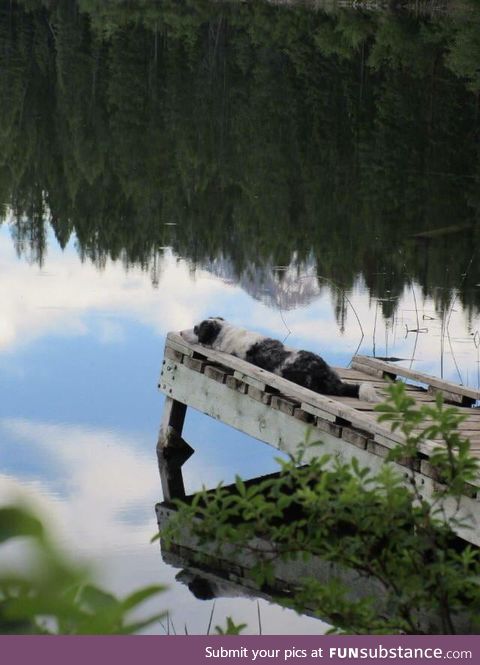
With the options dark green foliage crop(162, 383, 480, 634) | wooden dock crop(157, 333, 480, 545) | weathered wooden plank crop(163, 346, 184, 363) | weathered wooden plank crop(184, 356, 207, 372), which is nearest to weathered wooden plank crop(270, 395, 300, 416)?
wooden dock crop(157, 333, 480, 545)

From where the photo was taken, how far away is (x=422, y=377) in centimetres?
1058

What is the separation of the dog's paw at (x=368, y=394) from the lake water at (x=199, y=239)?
4.84 feet

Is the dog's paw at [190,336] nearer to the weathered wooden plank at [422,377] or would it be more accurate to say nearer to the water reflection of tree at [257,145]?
the weathered wooden plank at [422,377]

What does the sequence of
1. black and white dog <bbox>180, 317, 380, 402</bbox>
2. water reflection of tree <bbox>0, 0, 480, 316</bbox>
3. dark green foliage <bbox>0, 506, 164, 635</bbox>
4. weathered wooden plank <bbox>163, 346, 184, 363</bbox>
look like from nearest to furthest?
dark green foliage <bbox>0, 506, 164, 635</bbox>, black and white dog <bbox>180, 317, 380, 402</bbox>, weathered wooden plank <bbox>163, 346, 184, 363</bbox>, water reflection of tree <bbox>0, 0, 480, 316</bbox>

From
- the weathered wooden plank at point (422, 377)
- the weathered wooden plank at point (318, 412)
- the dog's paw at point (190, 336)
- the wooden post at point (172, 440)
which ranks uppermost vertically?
the dog's paw at point (190, 336)

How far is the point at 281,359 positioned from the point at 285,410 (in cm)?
66

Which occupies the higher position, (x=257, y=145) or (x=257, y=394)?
(x=257, y=145)

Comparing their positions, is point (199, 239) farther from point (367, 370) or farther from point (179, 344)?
point (179, 344)

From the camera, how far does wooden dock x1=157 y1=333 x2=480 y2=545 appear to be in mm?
8144

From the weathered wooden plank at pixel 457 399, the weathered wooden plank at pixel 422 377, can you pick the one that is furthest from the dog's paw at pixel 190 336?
the weathered wooden plank at pixel 457 399

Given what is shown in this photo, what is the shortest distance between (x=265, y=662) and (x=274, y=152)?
27835mm

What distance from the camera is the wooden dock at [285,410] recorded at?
814 centimetres

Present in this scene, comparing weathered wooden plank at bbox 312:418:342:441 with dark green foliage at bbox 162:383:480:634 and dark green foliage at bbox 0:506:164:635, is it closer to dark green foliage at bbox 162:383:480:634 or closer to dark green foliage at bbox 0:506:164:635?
dark green foliage at bbox 162:383:480:634

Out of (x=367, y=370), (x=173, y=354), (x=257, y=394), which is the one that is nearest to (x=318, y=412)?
(x=257, y=394)
